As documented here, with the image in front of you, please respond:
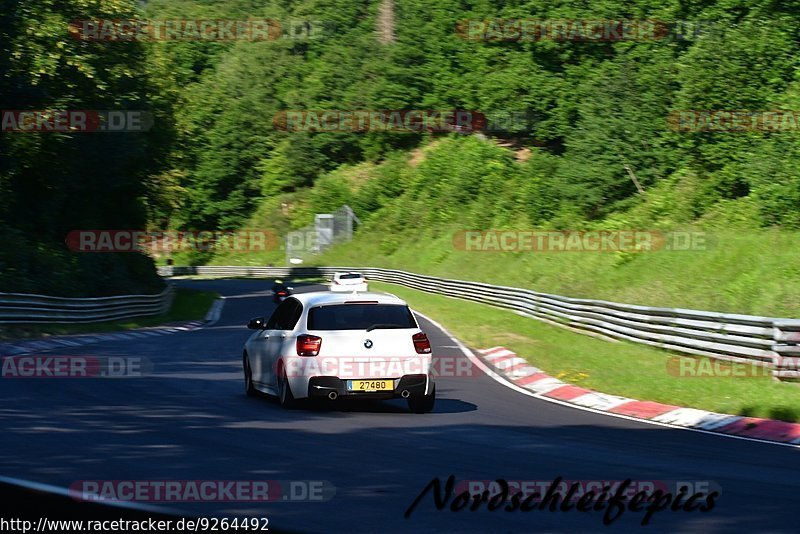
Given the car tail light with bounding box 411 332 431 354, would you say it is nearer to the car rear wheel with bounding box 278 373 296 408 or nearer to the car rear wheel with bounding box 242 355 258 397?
the car rear wheel with bounding box 278 373 296 408

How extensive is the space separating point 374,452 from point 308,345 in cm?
322

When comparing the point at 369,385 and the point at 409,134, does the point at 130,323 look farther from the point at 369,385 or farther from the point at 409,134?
the point at 409,134

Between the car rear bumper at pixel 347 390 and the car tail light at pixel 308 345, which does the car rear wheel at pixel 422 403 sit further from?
the car tail light at pixel 308 345

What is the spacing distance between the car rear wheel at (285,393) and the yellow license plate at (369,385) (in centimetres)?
81

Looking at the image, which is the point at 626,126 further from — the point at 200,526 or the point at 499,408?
the point at 200,526

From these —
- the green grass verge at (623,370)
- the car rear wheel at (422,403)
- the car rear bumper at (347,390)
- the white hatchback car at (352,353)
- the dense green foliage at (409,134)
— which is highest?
the dense green foliage at (409,134)

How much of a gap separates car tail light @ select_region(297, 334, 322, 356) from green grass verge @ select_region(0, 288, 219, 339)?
47.6 ft

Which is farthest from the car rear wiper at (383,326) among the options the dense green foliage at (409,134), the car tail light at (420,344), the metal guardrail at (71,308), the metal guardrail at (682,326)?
the dense green foliage at (409,134)

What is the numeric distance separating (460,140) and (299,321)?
211 ft

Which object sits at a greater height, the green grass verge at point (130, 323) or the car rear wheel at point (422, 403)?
the car rear wheel at point (422, 403)

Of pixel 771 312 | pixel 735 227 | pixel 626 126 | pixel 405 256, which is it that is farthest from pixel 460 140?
pixel 771 312

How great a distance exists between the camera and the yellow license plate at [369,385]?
499 inches

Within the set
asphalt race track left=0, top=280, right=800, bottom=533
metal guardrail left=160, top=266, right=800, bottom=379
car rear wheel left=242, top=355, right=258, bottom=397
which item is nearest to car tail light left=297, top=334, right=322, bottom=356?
asphalt race track left=0, top=280, right=800, bottom=533

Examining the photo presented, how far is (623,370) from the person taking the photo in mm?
18188
